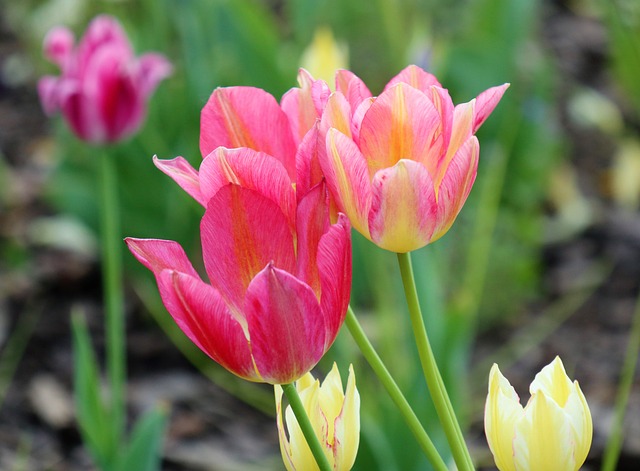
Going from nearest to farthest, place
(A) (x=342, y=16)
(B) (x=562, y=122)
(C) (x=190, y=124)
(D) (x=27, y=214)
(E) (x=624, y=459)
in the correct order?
(E) (x=624, y=459) < (C) (x=190, y=124) < (A) (x=342, y=16) < (D) (x=27, y=214) < (B) (x=562, y=122)

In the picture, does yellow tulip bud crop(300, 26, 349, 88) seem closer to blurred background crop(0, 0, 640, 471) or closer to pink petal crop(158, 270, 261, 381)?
blurred background crop(0, 0, 640, 471)

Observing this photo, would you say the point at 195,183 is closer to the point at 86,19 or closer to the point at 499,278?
the point at 499,278

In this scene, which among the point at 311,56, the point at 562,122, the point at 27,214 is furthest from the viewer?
the point at 562,122

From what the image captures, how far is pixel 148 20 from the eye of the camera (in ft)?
6.75

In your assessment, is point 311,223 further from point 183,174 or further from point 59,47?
point 59,47

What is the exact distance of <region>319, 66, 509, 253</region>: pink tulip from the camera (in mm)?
410

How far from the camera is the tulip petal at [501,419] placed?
0.42 m

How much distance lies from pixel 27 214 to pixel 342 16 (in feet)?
2.84

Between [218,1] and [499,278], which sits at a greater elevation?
[218,1]

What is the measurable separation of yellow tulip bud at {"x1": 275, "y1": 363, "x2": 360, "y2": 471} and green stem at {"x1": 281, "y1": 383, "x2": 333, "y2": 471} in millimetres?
26

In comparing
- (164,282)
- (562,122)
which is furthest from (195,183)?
(562,122)

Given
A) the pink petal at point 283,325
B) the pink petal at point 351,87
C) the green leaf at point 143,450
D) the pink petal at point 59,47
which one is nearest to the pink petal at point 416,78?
the pink petal at point 351,87

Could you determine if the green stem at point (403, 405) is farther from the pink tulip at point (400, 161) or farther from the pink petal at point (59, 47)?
the pink petal at point (59, 47)

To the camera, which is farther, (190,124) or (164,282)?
(190,124)
